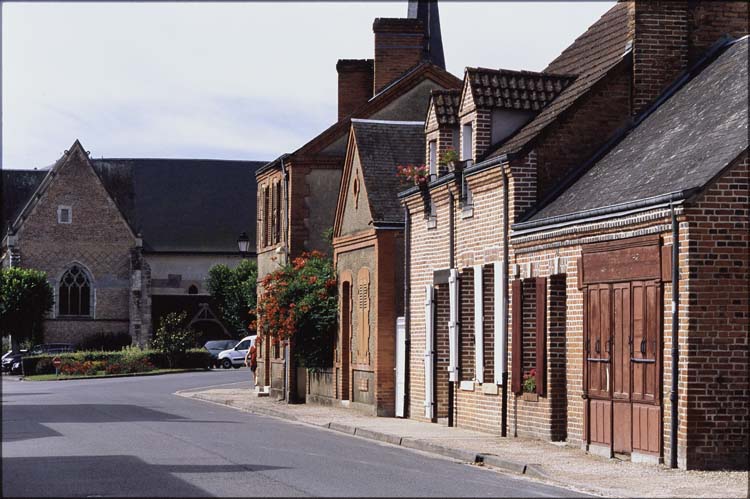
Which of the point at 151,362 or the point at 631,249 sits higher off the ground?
the point at 631,249

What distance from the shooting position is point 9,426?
22.7 metres

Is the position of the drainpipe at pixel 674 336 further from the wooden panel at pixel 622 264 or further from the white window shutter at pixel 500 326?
the white window shutter at pixel 500 326

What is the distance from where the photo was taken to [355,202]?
99.7ft

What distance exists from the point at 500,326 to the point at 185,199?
6905 cm

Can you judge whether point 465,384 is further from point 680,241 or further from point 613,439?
point 680,241

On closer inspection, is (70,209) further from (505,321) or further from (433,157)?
(505,321)

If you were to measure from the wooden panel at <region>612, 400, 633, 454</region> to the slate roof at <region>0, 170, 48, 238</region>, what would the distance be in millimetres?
67647

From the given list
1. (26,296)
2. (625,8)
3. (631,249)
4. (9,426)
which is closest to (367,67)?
(625,8)

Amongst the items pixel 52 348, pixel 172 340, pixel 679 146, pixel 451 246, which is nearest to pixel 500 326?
pixel 451 246

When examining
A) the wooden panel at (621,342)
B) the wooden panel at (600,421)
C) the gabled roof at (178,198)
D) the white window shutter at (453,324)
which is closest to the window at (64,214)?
the gabled roof at (178,198)

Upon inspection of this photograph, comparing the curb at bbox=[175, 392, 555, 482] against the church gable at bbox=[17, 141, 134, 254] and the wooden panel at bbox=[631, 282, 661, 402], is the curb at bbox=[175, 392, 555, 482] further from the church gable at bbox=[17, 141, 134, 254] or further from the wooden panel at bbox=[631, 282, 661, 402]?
the church gable at bbox=[17, 141, 134, 254]

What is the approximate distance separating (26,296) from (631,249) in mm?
54004

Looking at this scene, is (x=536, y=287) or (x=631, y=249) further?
(x=536, y=287)

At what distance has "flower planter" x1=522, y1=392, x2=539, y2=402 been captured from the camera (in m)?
20.1
